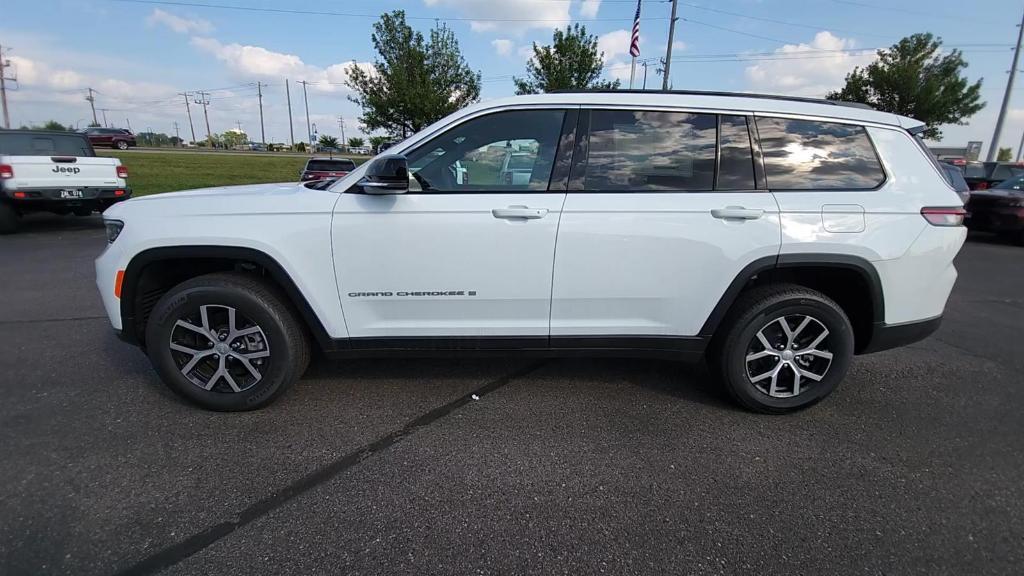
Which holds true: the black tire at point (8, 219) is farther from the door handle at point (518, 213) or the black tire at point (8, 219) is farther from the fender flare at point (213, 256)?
the door handle at point (518, 213)

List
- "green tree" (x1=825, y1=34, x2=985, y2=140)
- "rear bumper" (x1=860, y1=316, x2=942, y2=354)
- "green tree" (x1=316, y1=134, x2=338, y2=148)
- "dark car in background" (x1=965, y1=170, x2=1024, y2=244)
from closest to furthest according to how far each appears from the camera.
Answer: "rear bumper" (x1=860, y1=316, x2=942, y2=354)
"dark car in background" (x1=965, y1=170, x2=1024, y2=244)
"green tree" (x1=825, y1=34, x2=985, y2=140)
"green tree" (x1=316, y1=134, x2=338, y2=148)

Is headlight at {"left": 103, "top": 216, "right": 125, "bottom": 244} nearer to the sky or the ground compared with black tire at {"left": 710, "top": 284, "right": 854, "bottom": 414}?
nearer to the sky

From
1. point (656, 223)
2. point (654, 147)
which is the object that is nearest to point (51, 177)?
point (654, 147)

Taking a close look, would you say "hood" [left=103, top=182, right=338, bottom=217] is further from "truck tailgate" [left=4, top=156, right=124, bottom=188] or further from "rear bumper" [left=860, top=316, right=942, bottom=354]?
"truck tailgate" [left=4, top=156, right=124, bottom=188]

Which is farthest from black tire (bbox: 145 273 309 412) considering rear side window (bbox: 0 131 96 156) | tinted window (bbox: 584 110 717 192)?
rear side window (bbox: 0 131 96 156)

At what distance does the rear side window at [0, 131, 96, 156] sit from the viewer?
8906 millimetres

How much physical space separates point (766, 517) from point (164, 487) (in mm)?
2754

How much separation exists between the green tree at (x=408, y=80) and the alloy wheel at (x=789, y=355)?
18.2m

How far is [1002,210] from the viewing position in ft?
33.0

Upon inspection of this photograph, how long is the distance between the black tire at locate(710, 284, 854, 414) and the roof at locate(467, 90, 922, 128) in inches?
41.4

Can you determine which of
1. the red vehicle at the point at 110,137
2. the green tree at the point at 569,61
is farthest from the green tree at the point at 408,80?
the red vehicle at the point at 110,137

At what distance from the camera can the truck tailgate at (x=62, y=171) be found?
8.56 metres

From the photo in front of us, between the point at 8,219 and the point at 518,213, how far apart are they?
10757 millimetres

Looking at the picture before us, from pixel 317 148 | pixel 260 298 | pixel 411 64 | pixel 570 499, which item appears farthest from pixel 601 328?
pixel 317 148
